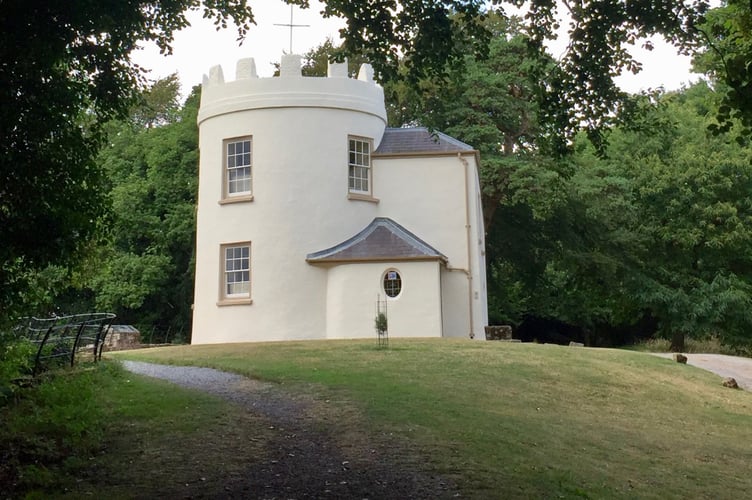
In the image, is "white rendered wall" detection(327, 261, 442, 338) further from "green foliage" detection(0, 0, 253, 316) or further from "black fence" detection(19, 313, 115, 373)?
"green foliage" detection(0, 0, 253, 316)

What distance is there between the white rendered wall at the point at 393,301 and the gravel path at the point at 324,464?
11937 mm

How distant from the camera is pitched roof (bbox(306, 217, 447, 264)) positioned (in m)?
24.1

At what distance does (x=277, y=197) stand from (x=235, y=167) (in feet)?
5.91

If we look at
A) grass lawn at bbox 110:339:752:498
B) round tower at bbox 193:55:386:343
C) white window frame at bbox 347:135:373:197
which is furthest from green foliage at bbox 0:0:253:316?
white window frame at bbox 347:135:373:197

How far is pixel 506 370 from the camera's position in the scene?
16.6 m

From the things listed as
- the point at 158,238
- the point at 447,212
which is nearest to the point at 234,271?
the point at 447,212

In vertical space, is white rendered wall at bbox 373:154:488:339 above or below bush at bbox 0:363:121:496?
above

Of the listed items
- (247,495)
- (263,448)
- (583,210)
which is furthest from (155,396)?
(583,210)

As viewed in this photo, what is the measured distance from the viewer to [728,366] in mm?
23875

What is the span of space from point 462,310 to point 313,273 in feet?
15.3

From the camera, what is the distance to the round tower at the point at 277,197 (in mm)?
25125

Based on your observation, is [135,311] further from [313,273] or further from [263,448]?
[263,448]

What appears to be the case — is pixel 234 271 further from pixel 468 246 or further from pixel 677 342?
pixel 677 342

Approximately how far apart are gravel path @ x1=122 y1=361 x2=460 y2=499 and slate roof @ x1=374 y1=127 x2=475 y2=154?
51.2 ft
